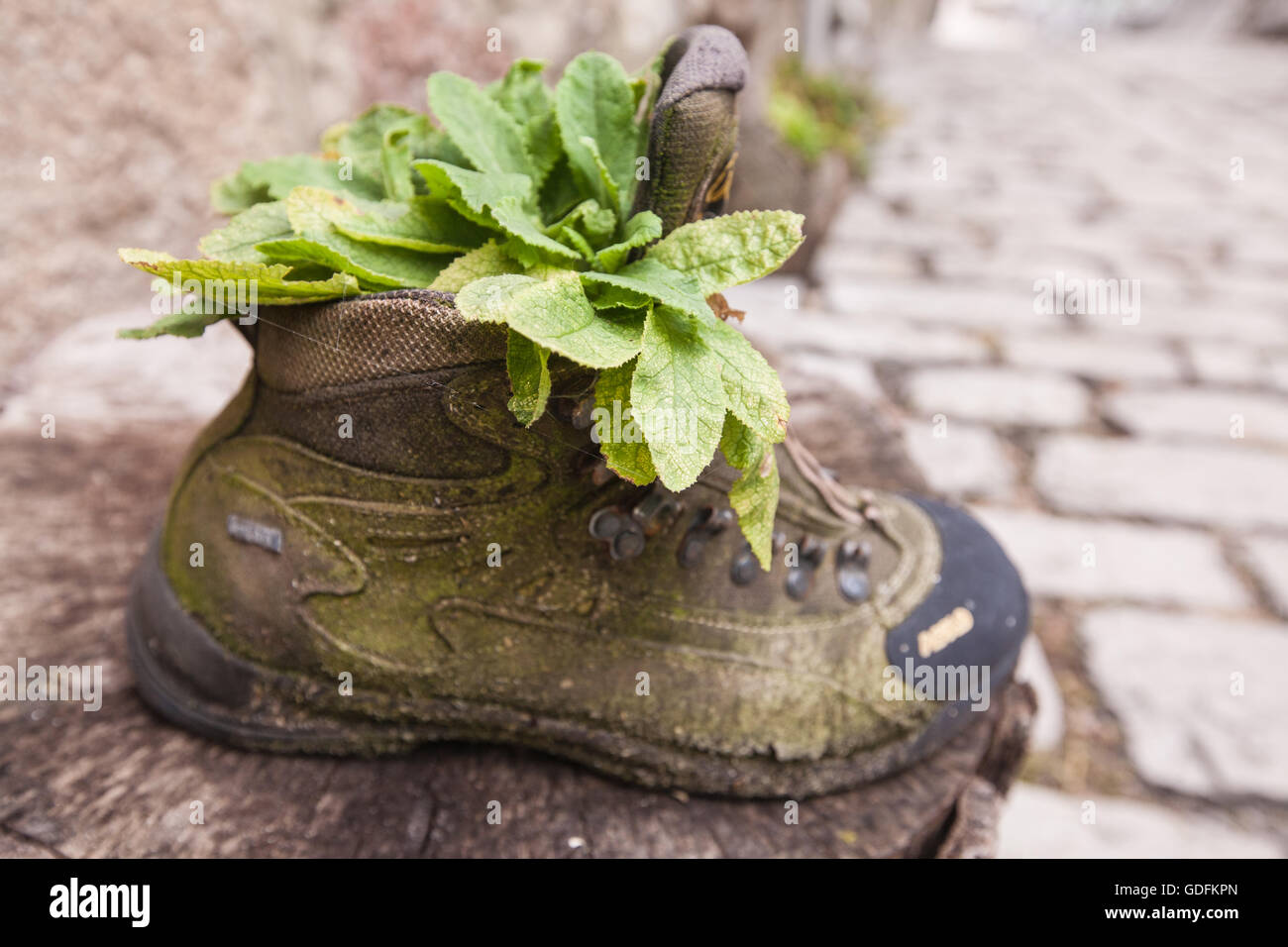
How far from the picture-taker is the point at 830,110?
639 cm

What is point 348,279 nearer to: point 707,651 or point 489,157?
Answer: point 489,157

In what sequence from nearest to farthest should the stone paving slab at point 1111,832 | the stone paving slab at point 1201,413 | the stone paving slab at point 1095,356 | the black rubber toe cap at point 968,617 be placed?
the black rubber toe cap at point 968,617 < the stone paving slab at point 1111,832 < the stone paving slab at point 1201,413 < the stone paving slab at point 1095,356

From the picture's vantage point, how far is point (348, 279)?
922mm

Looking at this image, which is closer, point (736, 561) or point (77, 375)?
point (736, 561)

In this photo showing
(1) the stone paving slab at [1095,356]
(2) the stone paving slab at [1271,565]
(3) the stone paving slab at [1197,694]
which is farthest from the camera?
(1) the stone paving slab at [1095,356]

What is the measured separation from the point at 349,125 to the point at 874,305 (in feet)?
9.05

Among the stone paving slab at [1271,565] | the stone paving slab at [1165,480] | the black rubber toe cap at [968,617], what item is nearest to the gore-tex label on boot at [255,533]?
the black rubber toe cap at [968,617]

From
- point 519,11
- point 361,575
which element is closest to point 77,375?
point 361,575

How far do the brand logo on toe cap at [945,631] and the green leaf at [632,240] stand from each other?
662 millimetres

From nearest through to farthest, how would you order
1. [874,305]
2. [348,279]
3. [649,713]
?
[348,279], [649,713], [874,305]

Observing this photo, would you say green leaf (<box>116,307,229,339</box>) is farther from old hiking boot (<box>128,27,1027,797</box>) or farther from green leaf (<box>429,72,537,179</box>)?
green leaf (<box>429,72,537,179</box>)

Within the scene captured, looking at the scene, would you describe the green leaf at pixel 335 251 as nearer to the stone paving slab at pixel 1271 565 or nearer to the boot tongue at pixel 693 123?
the boot tongue at pixel 693 123

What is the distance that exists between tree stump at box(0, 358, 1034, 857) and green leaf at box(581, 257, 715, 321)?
643 mm

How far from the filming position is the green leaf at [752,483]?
3.04 ft
